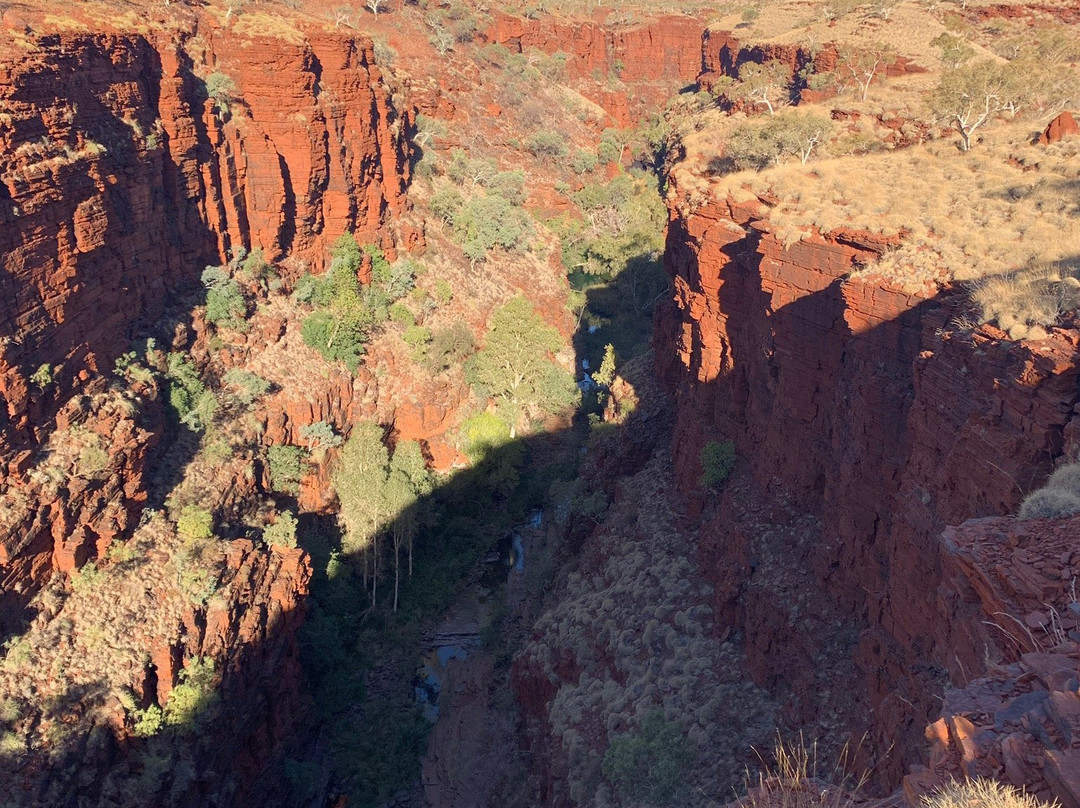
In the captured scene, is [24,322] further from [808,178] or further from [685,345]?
[808,178]

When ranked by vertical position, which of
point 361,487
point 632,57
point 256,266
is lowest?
point 361,487

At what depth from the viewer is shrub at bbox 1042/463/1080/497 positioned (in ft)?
33.1

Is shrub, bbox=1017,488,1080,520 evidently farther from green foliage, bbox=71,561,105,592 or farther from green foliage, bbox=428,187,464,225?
green foliage, bbox=428,187,464,225

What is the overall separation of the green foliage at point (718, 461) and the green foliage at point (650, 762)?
8227mm

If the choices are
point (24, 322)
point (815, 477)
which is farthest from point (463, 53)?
point (815, 477)

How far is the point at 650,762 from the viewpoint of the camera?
61.3 ft

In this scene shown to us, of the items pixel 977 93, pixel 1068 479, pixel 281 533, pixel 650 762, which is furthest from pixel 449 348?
pixel 1068 479

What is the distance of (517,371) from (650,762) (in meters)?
25.7

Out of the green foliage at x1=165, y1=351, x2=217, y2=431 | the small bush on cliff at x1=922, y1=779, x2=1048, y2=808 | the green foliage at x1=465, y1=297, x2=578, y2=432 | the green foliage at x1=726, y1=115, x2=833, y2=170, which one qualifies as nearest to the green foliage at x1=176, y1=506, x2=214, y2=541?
the green foliage at x1=165, y1=351, x2=217, y2=431

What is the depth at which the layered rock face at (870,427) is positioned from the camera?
1188cm

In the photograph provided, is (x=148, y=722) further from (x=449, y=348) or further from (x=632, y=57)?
(x=632, y=57)

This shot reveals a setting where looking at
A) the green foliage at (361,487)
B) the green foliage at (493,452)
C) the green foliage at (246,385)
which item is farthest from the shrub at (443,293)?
the green foliage at (246,385)

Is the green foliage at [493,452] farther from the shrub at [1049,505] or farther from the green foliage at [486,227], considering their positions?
the shrub at [1049,505]

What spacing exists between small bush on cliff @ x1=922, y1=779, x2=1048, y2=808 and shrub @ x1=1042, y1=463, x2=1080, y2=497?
5037mm
